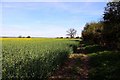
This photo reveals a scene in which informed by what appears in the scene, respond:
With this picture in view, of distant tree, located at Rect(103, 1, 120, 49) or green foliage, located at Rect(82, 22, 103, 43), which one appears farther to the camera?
green foliage, located at Rect(82, 22, 103, 43)

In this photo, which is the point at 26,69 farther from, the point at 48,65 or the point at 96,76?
the point at 96,76

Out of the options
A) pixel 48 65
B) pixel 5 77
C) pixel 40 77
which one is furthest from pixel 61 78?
pixel 5 77

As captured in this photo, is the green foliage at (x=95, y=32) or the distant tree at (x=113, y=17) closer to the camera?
the distant tree at (x=113, y=17)

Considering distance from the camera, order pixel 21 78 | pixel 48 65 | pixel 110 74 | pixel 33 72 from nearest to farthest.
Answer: pixel 21 78, pixel 33 72, pixel 48 65, pixel 110 74

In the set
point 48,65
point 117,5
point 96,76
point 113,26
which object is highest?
point 117,5

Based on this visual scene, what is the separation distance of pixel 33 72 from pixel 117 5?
70.1 feet

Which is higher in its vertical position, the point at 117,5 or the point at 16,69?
the point at 117,5

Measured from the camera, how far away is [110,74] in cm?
1524

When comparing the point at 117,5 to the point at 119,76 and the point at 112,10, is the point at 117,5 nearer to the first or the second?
the point at 112,10

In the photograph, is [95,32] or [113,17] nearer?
[113,17]

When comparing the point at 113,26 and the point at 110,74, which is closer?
the point at 110,74

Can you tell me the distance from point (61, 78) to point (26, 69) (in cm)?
345

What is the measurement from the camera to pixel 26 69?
427 inches


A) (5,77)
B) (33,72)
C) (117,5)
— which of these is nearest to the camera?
(5,77)
